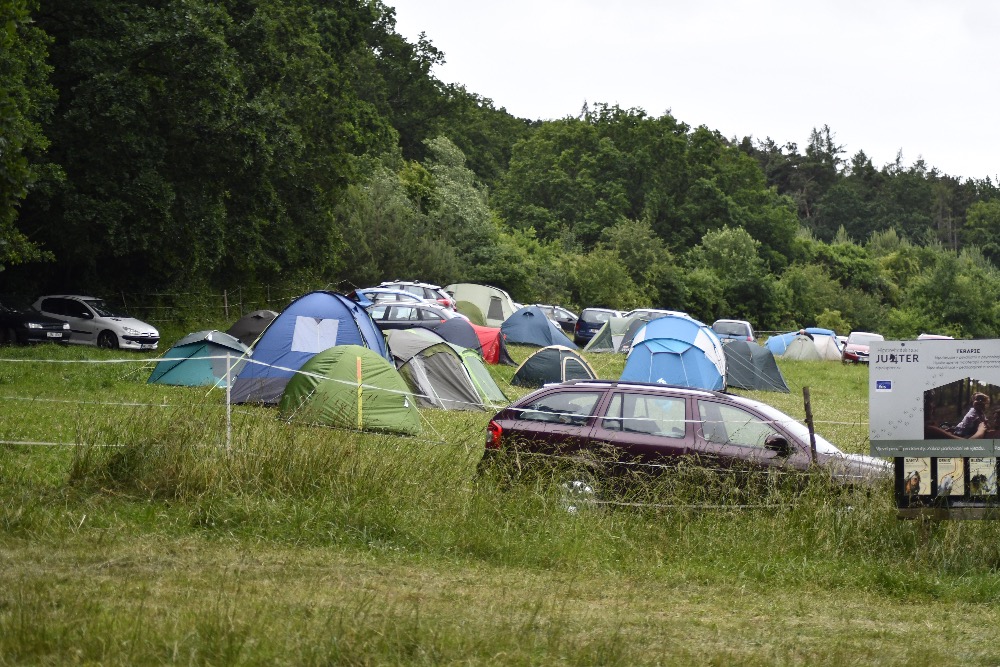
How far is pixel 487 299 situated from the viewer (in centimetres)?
4356

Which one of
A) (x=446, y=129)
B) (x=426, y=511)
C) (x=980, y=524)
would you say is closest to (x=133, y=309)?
(x=426, y=511)

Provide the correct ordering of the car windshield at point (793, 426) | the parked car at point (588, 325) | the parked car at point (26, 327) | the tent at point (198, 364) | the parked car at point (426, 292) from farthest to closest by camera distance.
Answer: the parked car at point (588, 325) → the parked car at point (426, 292) → the parked car at point (26, 327) → the tent at point (198, 364) → the car windshield at point (793, 426)

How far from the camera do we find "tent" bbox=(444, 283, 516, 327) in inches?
1707

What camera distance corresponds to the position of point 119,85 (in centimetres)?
2409

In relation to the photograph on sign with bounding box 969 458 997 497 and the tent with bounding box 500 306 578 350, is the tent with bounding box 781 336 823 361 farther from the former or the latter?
the photograph on sign with bounding box 969 458 997 497

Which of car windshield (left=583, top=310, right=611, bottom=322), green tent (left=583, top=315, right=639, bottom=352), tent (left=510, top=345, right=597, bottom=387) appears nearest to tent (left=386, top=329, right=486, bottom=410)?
tent (left=510, top=345, right=597, bottom=387)

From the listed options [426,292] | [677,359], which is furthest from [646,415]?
[426,292]

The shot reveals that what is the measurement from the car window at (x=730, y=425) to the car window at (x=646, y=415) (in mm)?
223

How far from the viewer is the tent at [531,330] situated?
112 feet

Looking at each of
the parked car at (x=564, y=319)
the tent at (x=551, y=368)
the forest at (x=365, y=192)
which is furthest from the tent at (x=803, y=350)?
the tent at (x=551, y=368)

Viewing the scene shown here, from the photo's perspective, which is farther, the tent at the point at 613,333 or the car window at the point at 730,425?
the tent at the point at 613,333

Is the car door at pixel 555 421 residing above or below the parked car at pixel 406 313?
below

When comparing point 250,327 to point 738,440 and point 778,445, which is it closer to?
point 738,440

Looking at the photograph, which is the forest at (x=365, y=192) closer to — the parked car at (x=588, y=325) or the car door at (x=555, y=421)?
the parked car at (x=588, y=325)
